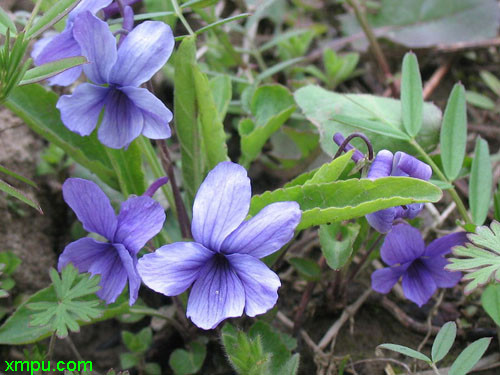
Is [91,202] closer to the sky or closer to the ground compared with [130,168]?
closer to the sky

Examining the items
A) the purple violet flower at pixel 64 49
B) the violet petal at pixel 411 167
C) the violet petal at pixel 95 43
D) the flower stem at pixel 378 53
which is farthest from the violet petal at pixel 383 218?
the flower stem at pixel 378 53

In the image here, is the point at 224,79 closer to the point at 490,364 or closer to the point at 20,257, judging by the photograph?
the point at 20,257

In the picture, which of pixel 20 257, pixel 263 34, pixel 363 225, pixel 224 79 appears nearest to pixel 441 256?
pixel 363 225

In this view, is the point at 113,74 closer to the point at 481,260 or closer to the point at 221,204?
the point at 221,204

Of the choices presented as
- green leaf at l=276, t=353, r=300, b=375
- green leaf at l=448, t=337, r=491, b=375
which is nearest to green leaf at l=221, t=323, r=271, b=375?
green leaf at l=276, t=353, r=300, b=375

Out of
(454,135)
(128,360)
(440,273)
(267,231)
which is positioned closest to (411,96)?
(454,135)

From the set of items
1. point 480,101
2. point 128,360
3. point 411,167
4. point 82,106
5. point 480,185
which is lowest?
point 128,360

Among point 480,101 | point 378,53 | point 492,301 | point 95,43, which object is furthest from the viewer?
point 378,53
